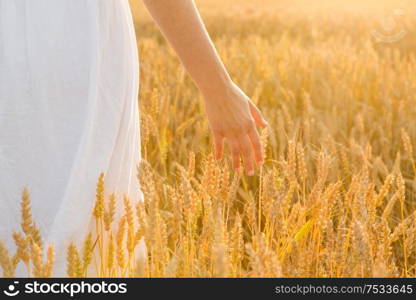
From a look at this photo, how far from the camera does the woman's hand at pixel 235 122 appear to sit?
3.95 feet

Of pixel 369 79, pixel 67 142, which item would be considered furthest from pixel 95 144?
pixel 369 79

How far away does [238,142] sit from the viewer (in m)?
1.24

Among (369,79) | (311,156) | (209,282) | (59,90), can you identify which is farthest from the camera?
(369,79)

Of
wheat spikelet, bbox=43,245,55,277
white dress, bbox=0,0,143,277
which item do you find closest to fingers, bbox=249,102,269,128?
white dress, bbox=0,0,143,277

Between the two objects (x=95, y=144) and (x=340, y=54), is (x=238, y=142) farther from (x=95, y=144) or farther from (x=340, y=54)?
(x=340, y=54)

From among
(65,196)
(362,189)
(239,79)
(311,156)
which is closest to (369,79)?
(239,79)

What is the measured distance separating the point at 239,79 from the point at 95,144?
8.28ft

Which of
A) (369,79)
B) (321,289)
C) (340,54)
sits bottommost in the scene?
(321,289)

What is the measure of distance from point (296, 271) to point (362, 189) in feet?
0.63

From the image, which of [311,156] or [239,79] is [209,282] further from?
[239,79]

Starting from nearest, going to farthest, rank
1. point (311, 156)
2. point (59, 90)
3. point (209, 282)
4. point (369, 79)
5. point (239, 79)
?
point (209, 282) < point (59, 90) < point (311, 156) < point (369, 79) < point (239, 79)

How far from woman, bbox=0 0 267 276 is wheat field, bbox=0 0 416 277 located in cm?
7

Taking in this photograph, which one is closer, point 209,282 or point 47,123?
point 209,282

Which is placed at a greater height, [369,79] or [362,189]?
[369,79]
